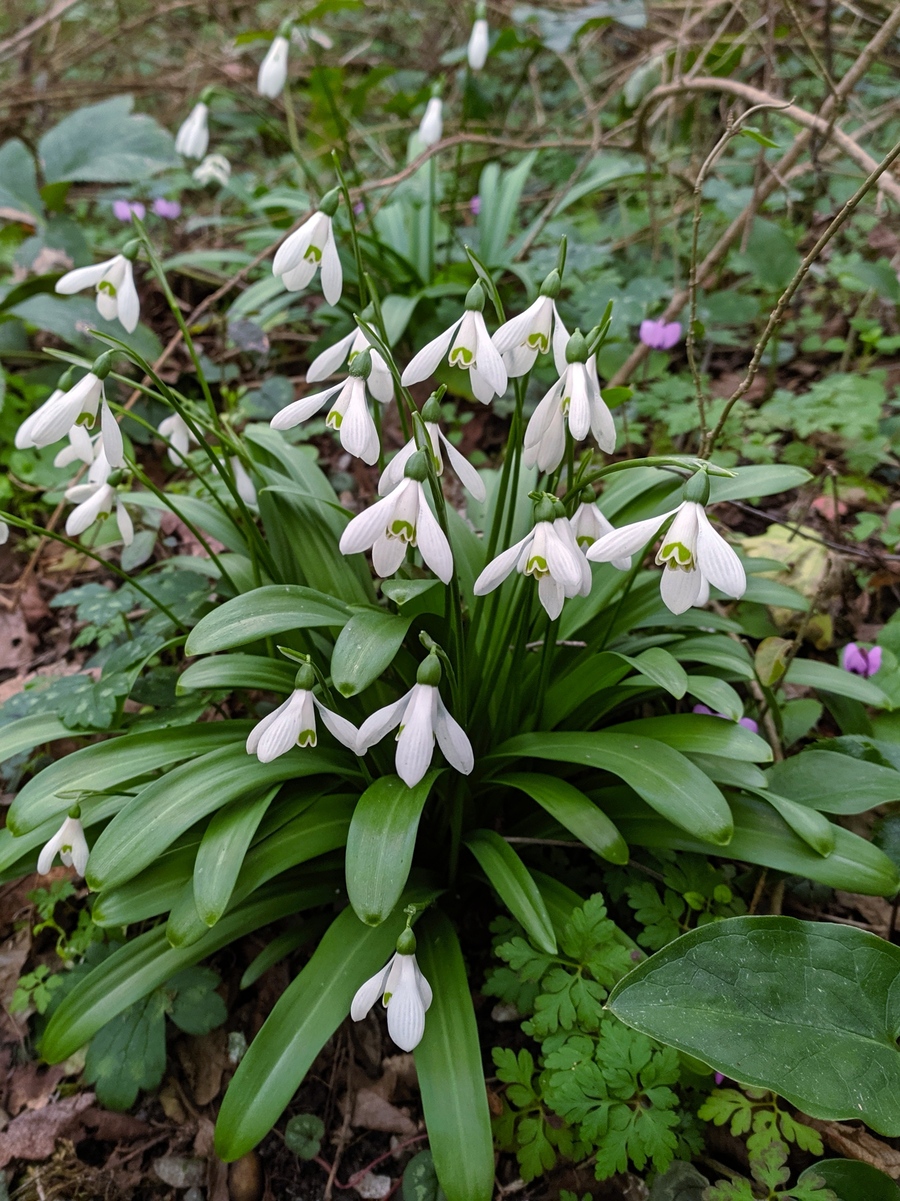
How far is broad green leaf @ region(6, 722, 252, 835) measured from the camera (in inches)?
60.7

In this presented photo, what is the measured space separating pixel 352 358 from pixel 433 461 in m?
0.30

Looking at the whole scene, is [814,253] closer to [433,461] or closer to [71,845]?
[433,461]

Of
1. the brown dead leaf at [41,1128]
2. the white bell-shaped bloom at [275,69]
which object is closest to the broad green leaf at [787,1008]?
the brown dead leaf at [41,1128]

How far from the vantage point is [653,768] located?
4.71 ft

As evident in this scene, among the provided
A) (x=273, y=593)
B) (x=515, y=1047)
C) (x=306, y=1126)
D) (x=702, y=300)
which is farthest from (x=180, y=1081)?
(x=702, y=300)

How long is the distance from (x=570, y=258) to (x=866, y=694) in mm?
2253

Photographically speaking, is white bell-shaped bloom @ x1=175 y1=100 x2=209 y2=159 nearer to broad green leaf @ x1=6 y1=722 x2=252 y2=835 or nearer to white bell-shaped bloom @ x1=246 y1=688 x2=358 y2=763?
broad green leaf @ x1=6 y1=722 x2=252 y2=835

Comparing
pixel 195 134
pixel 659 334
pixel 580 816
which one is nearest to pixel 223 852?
pixel 580 816

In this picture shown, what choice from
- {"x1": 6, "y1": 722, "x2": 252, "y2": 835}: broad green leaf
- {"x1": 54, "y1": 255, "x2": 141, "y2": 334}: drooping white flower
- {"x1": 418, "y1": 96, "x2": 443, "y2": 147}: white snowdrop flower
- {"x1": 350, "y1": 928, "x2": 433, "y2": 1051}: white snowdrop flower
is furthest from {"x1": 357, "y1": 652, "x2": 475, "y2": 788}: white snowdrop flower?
{"x1": 418, "y1": 96, "x2": 443, "y2": 147}: white snowdrop flower

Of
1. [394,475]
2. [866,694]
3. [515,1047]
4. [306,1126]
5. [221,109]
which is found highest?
[221,109]

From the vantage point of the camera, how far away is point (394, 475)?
1290 millimetres

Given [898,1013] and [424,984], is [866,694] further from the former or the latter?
[424,984]

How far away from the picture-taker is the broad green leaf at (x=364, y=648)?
4.22 ft

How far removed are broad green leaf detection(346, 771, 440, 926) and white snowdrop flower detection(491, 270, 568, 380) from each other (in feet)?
2.57
